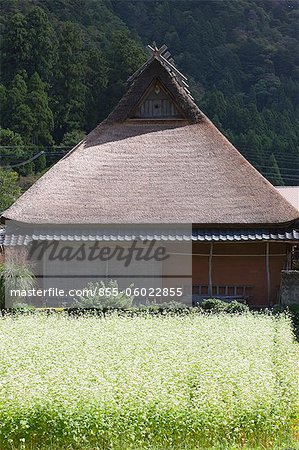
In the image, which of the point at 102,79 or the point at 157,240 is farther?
the point at 102,79

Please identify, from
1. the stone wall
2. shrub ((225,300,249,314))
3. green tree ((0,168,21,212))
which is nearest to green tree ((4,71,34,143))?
green tree ((0,168,21,212))

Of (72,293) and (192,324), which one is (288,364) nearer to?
(192,324)

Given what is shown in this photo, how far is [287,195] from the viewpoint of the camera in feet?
97.4

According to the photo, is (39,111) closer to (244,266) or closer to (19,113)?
(19,113)

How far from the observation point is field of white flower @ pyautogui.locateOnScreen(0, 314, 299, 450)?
386 inches

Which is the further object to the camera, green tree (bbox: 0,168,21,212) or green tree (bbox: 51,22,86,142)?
green tree (bbox: 51,22,86,142)

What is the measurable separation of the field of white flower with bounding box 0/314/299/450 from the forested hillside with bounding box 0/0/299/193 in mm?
32437

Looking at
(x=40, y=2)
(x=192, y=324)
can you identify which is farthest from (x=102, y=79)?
(x=192, y=324)

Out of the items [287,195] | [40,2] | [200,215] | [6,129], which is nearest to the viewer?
[200,215]

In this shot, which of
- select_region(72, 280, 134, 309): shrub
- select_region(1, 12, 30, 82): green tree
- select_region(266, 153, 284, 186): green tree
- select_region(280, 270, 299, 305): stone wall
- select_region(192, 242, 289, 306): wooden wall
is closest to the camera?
select_region(72, 280, 134, 309): shrub

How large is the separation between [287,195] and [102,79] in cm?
2464

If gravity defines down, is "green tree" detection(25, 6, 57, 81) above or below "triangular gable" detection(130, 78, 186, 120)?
above

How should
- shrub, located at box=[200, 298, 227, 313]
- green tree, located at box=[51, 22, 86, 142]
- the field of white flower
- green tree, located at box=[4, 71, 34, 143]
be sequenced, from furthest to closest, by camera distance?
green tree, located at box=[51, 22, 86, 142] → green tree, located at box=[4, 71, 34, 143] → shrub, located at box=[200, 298, 227, 313] → the field of white flower

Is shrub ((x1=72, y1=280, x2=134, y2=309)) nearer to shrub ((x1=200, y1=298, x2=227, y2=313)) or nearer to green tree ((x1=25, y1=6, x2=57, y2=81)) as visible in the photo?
shrub ((x1=200, y1=298, x2=227, y2=313))
